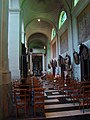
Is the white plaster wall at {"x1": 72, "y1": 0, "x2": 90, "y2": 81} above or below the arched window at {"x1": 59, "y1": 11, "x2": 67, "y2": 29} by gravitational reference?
below

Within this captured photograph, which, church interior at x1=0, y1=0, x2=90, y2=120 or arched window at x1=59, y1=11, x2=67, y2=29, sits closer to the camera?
church interior at x1=0, y1=0, x2=90, y2=120

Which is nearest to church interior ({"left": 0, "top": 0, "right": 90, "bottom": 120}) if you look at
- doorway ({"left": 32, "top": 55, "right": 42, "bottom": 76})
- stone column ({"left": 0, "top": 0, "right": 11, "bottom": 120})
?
stone column ({"left": 0, "top": 0, "right": 11, "bottom": 120})

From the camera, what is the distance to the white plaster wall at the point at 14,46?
1041cm

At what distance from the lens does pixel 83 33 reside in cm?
1155

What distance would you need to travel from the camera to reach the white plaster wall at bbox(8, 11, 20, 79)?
410 inches

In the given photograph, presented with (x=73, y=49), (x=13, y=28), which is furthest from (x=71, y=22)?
(x=13, y=28)

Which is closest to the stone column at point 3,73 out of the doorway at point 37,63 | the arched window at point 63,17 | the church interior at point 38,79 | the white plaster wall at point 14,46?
the church interior at point 38,79

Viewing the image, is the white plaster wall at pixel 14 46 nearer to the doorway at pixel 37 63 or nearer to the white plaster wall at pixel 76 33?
the white plaster wall at pixel 76 33

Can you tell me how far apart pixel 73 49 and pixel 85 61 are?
2789mm

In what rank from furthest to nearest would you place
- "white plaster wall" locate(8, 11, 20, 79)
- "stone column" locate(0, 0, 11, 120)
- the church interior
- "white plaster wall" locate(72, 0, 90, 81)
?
"white plaster wall" locate(72, 0, 90, 81) → "white plaster wall" locate(8, 11, 20, 79) → the church interior → "stone column" locate(0, 0, 11, 120)

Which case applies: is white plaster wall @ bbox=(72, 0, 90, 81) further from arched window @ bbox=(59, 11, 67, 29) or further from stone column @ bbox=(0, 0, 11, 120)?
stone column @ bbox=(0, 0, 11, 120)

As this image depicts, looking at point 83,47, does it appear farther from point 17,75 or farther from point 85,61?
point 17,75

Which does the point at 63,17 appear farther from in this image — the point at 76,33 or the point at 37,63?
the point at 37,63

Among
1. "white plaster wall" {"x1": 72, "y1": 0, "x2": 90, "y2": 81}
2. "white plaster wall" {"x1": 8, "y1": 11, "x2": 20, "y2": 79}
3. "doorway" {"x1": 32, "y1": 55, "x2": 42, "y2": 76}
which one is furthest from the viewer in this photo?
"doorway" {"x1": 32, "y1": 55, "x2": 42, "y2": 76}
